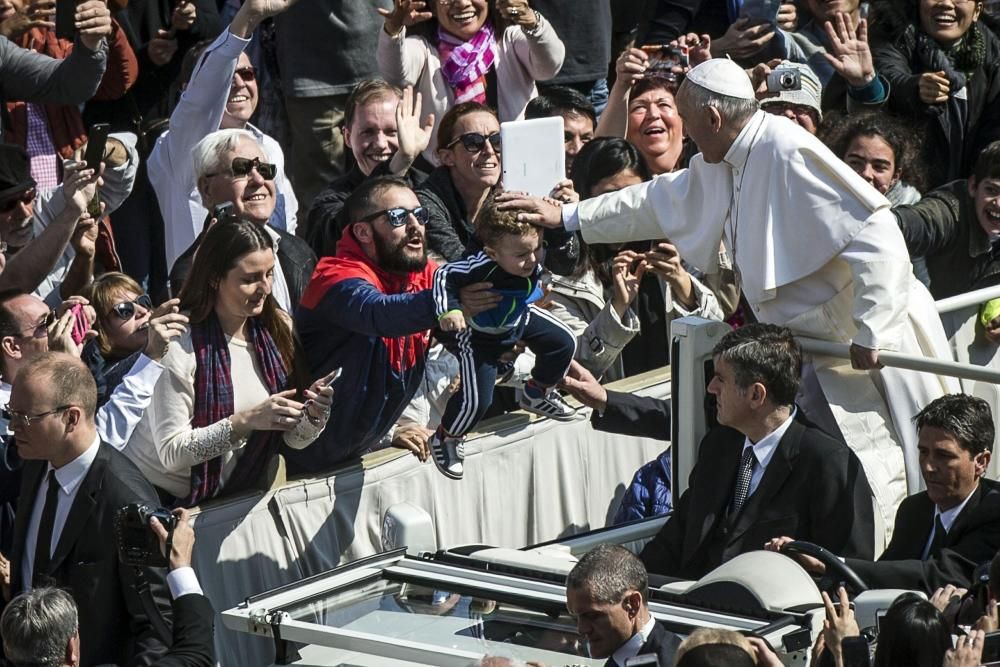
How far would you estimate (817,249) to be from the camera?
693 cm

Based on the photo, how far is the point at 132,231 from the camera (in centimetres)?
892

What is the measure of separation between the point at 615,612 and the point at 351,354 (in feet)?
8.10

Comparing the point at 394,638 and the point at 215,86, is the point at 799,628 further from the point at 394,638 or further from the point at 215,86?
the point at 215,86

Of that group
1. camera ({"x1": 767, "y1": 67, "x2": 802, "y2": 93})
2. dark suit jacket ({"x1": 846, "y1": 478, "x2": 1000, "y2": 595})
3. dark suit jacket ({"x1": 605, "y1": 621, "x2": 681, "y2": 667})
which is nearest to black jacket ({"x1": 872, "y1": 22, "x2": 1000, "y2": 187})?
camera ({"x1": 767, "y1": 67, "x2": 802, "y2": 93})

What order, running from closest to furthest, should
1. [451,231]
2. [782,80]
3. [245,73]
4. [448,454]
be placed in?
[448,454] → [451,231] → [245,73] → [782,80]

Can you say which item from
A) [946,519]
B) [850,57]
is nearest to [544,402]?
[946,519]

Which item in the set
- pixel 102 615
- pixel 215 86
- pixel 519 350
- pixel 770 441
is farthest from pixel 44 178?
pixel 770 441

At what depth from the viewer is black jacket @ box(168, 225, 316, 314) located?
24.7 ft

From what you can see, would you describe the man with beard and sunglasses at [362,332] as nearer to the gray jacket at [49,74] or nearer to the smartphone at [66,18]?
the gray jacket at [49,74]

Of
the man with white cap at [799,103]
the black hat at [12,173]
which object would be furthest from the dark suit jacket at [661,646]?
the man with white cap at [799,103]

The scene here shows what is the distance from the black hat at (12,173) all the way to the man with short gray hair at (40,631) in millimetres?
3150

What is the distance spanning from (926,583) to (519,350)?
2312 millimetres

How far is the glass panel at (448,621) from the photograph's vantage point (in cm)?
537

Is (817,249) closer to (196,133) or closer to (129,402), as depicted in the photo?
(129,402)
